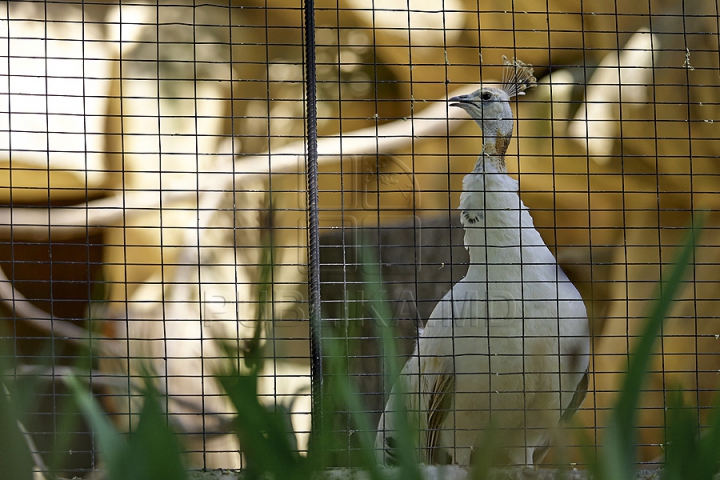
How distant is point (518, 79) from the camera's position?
2.35m

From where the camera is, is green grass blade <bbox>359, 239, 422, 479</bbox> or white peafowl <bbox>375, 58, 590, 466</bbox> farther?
white peafowl <bbox>375, 58, 590, 466</bbox>

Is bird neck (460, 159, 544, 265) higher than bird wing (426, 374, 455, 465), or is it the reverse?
bird neck (460, 159, 544, 265)

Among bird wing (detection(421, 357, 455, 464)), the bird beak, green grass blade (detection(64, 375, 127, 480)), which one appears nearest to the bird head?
the bird beak

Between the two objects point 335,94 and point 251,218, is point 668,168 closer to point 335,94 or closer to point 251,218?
point 335,94

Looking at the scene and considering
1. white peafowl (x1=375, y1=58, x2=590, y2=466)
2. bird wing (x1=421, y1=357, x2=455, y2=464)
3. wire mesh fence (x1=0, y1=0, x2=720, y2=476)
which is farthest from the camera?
wire mesh fence (x1=0, y1=0, x2=720, y2=476)

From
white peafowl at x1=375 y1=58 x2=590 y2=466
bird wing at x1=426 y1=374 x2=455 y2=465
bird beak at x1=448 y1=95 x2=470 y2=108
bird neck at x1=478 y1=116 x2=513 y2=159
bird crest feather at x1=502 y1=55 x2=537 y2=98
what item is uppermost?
bird crest feather at x1=502 y1=55 x2=537 y2=98

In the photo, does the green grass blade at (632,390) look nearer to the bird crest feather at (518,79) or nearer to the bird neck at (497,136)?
the bird neck at (497,136)

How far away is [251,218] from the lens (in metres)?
3.27

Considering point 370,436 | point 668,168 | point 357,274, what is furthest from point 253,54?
point 370,436

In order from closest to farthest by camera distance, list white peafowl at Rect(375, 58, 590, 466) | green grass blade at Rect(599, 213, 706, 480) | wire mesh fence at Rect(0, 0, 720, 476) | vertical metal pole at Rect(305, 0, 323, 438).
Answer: green grass blade at Rect(599, 213, 706, 480)
vertical metal pole at Rect(305, 0, 323, 438)
white peafowl at Rect(375, 58, 590, 466)
wire mesh fence at Rect(0, 0, 720, 476)

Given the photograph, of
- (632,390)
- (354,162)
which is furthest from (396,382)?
(354,162)

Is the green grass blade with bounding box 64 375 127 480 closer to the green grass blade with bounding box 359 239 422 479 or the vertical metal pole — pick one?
the green grass blade with bounding box 359 239 422 479

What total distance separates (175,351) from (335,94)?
53.4 inches

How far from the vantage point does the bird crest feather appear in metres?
2.31
